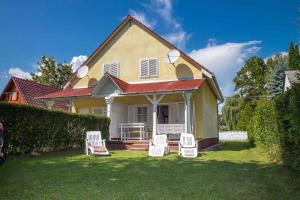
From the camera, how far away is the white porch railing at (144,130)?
53.5 feet

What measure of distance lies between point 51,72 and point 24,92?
16570 mm

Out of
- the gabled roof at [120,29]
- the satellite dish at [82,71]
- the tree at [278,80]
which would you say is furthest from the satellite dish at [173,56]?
the tree at [278,80]

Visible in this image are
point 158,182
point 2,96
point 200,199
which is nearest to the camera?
point 200,199

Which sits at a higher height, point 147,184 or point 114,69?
point 114,69

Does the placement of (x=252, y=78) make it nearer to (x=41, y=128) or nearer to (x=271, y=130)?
(x=271, y=130)

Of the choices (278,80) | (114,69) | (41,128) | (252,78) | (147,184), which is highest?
(252,78)

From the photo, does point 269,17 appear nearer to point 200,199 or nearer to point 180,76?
point 180,76

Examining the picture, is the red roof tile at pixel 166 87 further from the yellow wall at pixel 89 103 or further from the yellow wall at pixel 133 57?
the yellow wall at pixel 89 103

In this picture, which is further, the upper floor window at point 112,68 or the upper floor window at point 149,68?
the upper floor window at point 112,68

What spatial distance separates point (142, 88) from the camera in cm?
1773

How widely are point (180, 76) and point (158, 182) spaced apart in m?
13.1

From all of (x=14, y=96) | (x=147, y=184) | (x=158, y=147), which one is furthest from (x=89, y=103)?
(x=147, y=184)

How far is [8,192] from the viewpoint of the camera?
5.21 m

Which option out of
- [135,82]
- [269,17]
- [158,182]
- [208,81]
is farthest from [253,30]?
[158,182]
